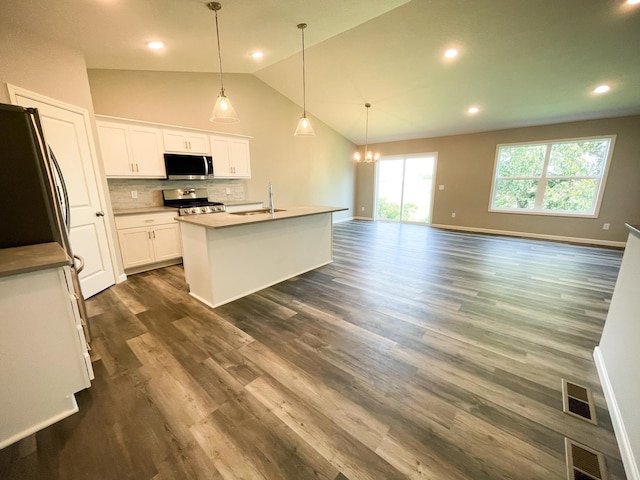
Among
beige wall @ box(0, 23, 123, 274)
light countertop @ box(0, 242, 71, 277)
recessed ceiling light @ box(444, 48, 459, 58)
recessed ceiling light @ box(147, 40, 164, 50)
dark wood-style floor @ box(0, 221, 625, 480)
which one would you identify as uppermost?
recessed ceiling light @ box(444, 48, 459, 58)

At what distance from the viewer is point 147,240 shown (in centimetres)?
365

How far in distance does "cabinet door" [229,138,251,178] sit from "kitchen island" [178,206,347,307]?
6.88 ft

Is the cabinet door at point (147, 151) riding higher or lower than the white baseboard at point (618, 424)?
higher

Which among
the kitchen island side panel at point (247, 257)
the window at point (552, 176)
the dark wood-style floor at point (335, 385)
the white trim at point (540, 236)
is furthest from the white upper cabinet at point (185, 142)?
the window at point (552, 176)

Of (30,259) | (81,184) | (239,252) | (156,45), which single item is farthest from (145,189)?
(30,259)

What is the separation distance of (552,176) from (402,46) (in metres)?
4.69

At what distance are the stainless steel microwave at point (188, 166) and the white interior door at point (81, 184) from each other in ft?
3.48

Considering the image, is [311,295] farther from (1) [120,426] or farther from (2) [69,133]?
(2) [69,133]

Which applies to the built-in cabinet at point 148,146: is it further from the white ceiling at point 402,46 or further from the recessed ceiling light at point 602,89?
the recessed ceiling light at point 602,89

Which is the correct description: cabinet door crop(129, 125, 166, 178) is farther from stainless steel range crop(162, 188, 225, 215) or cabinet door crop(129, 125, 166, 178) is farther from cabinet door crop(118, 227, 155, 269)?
cabinet door crop(118, 227, 155, 269)

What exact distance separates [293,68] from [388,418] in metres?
5.42

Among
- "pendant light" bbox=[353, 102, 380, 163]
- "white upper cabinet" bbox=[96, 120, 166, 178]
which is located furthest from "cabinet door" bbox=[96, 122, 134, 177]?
"pendant light" bbox=[353, 102, 380, 163]

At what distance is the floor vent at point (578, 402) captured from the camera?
145 centimetres

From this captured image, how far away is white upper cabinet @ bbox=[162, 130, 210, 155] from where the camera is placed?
391cm
